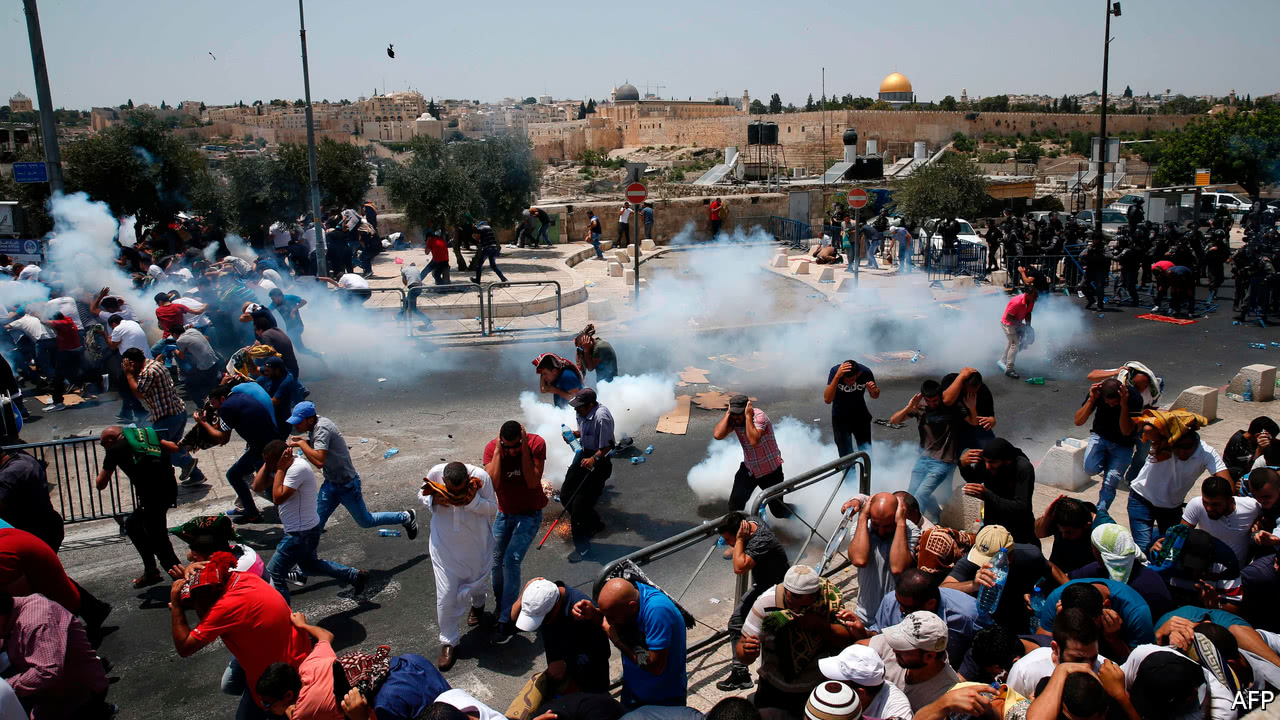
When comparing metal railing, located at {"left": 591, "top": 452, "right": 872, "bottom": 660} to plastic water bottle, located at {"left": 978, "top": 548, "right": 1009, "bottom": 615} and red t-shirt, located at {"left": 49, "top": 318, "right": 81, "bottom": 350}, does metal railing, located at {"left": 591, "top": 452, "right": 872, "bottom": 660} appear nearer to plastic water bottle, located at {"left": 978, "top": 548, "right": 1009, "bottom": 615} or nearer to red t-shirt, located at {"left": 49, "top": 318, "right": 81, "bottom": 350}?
plastic water bottle, located at {"left": 978, "top": 548, "right": 1009, "bottom": 615}

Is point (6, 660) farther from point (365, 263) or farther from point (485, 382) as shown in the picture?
point (365, 263)

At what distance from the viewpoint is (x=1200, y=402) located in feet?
29.2

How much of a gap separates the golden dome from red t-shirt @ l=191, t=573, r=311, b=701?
4096 inches

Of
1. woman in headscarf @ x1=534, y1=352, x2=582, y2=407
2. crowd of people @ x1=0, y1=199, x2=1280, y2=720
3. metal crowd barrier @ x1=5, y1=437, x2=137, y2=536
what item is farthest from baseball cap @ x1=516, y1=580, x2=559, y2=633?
metal crowd barrier @ x1=5, y1=437, x2=137, y2=536

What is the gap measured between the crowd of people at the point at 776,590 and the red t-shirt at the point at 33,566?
0.01m

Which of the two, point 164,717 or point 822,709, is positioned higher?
point 822,709

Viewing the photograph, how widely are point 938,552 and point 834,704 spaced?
1497 millimetres

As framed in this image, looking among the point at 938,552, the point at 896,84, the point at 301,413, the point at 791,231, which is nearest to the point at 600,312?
the point at 301,413

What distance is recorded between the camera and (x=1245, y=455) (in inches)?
227

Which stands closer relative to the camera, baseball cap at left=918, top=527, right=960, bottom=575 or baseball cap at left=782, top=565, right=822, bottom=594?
Answer: baseball cap at left=782, top=565, right=822, bottom=594

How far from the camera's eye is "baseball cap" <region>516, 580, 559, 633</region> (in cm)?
375

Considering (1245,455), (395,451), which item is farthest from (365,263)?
(1245,455)

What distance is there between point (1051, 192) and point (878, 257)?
21566 millimetres

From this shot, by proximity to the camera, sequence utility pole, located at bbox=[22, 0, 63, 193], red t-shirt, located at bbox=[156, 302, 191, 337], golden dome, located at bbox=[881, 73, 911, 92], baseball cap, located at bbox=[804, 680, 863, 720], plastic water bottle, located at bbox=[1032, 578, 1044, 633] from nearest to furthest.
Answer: baseball cap, located at bbox=[804, 680, 863, 720] < plastic water bottle, located at bbox=[1032, 578, 1044, 633] < red t-shirt, located at bbox=[156, 302, 191, 337] < utility pole, located at bbox=[22, 0, 63, 193] < golden dome, located at bbox=[881, 73, 911, 92]
